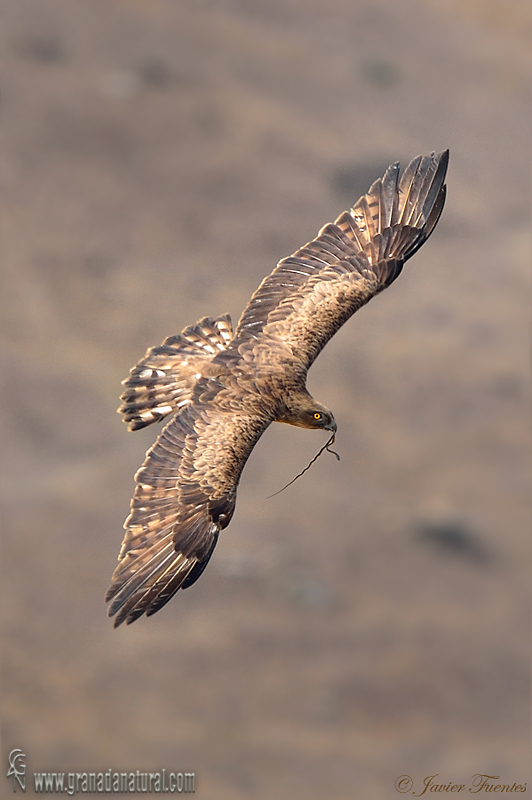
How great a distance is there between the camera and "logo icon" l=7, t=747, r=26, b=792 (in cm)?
4728

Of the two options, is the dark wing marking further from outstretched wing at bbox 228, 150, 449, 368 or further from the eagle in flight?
outstretched wing at bbox 228, 150, 449, 368

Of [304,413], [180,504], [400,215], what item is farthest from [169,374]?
[400,215]

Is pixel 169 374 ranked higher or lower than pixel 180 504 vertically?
higher

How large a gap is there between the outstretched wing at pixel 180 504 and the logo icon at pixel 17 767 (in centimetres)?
3713

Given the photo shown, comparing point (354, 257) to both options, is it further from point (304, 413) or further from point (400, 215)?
point (304, 413)

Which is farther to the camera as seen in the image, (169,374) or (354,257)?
(354,257)

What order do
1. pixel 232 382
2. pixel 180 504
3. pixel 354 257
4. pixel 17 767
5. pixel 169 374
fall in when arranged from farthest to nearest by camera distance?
pixel 17 767, pixel 354 257, pixel 169 374, pixel 232 382, pixel 180 504

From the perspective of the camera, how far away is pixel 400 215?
15.7 m

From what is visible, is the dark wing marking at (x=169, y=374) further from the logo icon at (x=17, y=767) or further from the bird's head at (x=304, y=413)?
the logo icon at (x=17, y=767)

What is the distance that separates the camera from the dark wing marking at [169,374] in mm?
13875

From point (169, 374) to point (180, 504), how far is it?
229 centimetres

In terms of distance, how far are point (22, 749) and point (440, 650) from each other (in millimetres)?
19219

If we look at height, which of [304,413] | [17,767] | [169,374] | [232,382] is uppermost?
[169,374]

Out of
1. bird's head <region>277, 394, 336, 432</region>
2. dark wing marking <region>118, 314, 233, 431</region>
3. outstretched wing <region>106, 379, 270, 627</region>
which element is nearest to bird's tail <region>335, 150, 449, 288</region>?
dark wing marking <region>118, 314, 233, 431</region>
